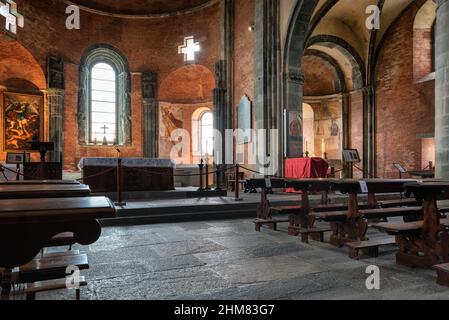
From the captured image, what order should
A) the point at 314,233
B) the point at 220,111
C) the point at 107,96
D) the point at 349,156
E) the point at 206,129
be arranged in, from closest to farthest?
1. the point at 314,233
2. the point at 349,156
3. the point at 220,111
4. the point at 107,96
5. the point at 206,129

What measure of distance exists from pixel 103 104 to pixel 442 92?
585 inches

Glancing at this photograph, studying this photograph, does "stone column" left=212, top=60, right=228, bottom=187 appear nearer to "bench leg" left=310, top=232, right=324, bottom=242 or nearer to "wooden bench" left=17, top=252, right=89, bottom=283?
"bench leg" left=310, top=232, right=324, bottom=242

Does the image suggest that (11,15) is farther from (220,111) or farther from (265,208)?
(265,208)

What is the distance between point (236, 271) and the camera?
3430 millimetres

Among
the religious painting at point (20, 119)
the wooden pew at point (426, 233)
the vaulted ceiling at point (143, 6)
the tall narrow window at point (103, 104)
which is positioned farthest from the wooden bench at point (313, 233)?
the vaulted ceiling at point (143, 6)

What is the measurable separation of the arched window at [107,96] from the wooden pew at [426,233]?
15.2 metres

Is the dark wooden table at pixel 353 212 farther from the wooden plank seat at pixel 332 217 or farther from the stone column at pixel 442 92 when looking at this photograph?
the stone column at pixel 442 92

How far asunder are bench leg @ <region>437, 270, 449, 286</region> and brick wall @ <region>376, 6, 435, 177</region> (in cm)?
1329

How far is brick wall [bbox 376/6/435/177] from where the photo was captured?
1483 centimetres

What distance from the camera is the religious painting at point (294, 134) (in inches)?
468

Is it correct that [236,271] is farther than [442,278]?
Yes

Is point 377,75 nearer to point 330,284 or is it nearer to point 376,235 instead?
point 376,235

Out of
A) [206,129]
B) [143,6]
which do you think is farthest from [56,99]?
[206,129]

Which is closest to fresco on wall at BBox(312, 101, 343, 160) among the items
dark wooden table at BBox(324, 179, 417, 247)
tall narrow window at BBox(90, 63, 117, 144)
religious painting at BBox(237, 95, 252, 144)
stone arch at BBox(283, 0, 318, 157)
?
religious painting at BBox(237, 95, 252, 144)
